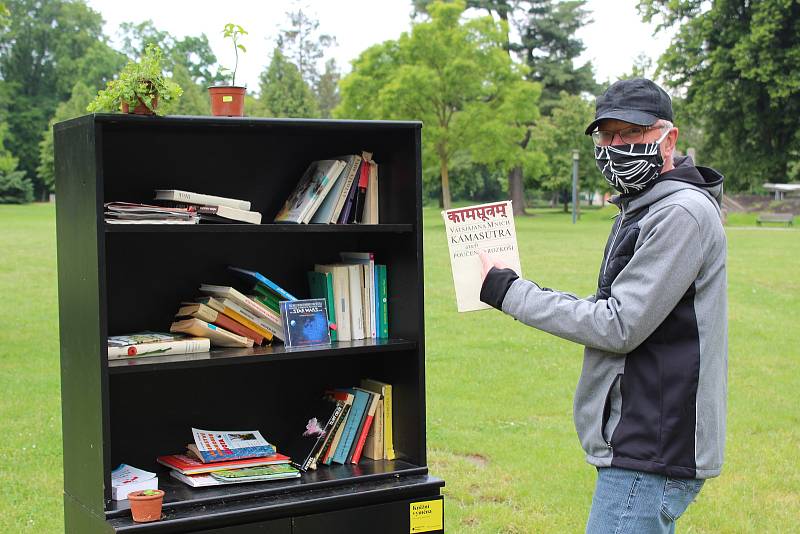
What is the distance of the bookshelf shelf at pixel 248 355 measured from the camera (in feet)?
11.4

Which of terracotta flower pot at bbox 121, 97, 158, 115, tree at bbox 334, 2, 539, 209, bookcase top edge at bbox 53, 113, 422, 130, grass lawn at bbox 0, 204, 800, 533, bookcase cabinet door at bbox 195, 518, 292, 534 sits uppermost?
tree at bbox 334, 2, 539, 209

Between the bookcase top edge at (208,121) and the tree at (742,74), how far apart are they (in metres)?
33.6

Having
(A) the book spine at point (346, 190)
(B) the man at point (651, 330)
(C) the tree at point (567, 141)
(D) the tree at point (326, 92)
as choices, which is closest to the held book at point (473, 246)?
(B) the man at point (651, 330)

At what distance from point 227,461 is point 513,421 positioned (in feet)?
12.5

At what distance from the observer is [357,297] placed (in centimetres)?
416

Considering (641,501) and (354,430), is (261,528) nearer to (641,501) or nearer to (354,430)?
(354,430)

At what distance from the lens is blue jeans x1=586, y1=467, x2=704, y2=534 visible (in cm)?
277

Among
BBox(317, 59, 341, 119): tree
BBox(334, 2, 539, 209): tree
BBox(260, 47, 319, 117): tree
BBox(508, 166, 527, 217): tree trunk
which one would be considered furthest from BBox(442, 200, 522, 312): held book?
BBox(317, 59, 341, 119): tree

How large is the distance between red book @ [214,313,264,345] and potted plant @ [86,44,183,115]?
876 mm

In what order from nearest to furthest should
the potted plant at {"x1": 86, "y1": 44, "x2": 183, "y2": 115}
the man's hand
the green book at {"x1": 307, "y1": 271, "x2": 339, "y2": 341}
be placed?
the man's hand < the potted plant at {"x1": 86, "y1": 44, "x2": 183, "y2": 115} < the green book at {"x1": 307, "y1": 271, "x2": 339, "y2": 341}

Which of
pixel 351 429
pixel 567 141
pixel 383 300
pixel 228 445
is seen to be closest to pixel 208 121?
pixel 383 300

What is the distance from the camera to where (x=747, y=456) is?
6.43 meters

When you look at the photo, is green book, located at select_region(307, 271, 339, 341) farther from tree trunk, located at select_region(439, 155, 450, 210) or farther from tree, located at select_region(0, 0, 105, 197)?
tree, located at select_region(0, 0, 105, 197)

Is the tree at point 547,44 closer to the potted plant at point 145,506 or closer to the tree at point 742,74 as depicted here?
the tree at point 742,74
